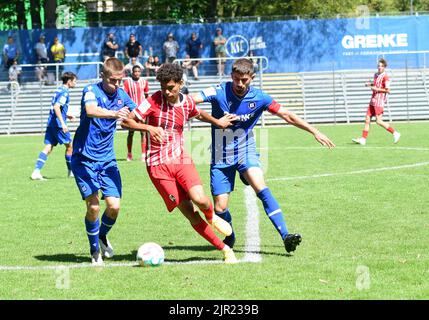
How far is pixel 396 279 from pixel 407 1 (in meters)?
61.1

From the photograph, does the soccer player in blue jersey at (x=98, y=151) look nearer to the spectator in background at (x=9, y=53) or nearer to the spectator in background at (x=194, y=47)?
the spectator in background at (x=9, y=53)

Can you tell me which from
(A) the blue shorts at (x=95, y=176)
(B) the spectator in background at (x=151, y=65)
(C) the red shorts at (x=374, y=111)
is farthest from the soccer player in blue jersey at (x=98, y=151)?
(B) the spectator in background at (x=151, y=65)

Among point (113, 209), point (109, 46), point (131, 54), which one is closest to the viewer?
point (113, 209)

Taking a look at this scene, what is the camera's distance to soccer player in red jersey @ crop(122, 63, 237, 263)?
8.81 meters

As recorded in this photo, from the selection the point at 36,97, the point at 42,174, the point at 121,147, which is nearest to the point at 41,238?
the point at 42,174

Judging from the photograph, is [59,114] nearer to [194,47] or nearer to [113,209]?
[113,209]

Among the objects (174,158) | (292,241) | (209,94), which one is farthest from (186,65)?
(292,241)

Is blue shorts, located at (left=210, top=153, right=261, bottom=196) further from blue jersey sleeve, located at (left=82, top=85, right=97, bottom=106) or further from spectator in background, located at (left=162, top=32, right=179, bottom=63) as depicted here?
spectator in background, located at (left=162, top=32, right=179, bottom=63)

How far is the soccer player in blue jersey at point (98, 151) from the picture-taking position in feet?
29.8

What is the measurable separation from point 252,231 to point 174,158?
91.9 inches

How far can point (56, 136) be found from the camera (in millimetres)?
17984

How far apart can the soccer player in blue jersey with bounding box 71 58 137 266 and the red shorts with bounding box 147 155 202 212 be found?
0.57 m

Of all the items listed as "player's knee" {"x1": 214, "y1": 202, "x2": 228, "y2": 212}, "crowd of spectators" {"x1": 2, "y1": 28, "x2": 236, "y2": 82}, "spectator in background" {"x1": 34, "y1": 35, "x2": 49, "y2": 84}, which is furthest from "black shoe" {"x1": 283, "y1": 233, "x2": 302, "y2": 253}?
"spectator in background" {"x1": 34, "y1": 35, "x2": 49, "y2": 84}

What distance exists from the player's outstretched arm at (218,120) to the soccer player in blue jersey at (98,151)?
29.7 inches
